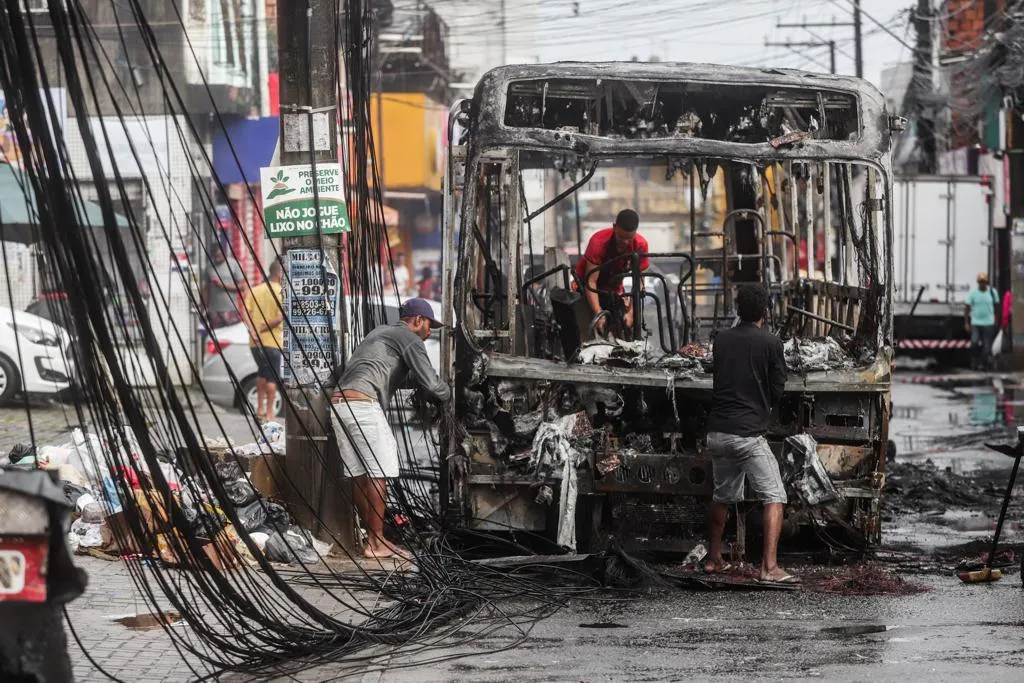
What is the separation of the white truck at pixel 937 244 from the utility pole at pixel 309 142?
20.4m

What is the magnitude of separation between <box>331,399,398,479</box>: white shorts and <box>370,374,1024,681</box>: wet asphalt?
68.7 inches

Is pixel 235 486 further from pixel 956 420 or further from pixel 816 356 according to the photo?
pixel 956 420

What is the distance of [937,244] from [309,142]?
21.2 m

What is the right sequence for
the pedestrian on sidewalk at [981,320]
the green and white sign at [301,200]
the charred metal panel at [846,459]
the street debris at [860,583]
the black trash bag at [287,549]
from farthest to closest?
the pedestrian on sidewalk at [981,320], the green and white sign at [301,200], the black trash bag at [287,549], the charred metal panel at [846,459], the street debris at [860,583]

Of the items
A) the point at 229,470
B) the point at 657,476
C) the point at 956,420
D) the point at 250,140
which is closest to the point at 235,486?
the point at 229,470

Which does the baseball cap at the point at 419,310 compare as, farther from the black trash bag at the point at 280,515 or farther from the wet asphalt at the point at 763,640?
the wet asphalt at the point at 763,640

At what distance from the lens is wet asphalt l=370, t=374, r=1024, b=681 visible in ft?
19.8

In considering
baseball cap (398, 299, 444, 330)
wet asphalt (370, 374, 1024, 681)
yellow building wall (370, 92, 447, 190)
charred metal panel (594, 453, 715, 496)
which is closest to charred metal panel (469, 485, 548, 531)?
charred metal panel (594, 453, 715, 496)

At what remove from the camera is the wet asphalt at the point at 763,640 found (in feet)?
19.8

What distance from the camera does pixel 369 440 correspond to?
28.7 feet

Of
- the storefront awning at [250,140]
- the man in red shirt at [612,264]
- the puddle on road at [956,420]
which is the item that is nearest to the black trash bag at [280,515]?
A: the man in red shirt at [612,264]

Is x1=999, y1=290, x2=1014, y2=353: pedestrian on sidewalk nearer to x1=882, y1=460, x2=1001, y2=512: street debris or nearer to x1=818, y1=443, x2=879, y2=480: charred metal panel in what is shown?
x1=882, y1=460, x2=1001, y2=512: street debris

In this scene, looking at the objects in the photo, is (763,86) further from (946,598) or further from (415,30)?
(415,30)

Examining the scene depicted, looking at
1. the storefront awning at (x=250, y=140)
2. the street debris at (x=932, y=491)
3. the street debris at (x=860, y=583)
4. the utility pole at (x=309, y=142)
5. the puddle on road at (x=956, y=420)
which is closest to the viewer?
the street debris at (x=860, y=583)
